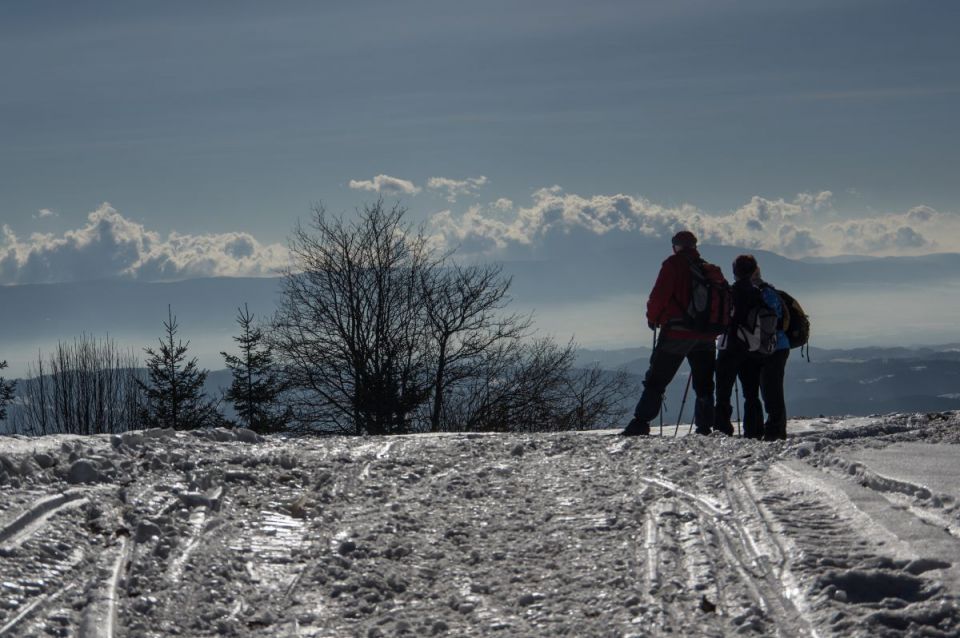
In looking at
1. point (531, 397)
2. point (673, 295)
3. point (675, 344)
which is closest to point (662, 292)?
point (673, 295)

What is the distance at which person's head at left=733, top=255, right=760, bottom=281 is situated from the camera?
1002 centimetres

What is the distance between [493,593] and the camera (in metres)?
4.42

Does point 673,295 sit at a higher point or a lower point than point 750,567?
higher

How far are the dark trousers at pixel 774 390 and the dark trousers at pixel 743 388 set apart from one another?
0.26 feet

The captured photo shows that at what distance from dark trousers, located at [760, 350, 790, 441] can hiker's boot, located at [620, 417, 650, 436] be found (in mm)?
1194

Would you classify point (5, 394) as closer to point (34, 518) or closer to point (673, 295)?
point (673, 295)

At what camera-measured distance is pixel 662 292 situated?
32.0 feet

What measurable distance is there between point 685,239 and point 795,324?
5.38ft

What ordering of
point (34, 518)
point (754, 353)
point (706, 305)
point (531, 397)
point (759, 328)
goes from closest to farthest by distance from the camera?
point (34, 518) → point (706, 305) → point (759, 328) → point (754, 353) → point (531, 397)

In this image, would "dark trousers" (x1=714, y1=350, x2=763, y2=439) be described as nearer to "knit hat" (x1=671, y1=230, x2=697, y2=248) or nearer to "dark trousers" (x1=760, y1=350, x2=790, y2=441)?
"dark trousers" (x1=760, y1=350, x2=790, y2=441)

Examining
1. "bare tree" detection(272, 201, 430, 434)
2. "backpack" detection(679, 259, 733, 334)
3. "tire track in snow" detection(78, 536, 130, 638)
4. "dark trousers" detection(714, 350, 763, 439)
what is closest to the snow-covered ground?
"tire track in snow" detection(78, 536, 130, 638)

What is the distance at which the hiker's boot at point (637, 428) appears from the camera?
33.1 feet

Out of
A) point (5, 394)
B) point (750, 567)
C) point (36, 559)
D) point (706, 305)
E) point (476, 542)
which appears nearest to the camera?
point (750, 567)

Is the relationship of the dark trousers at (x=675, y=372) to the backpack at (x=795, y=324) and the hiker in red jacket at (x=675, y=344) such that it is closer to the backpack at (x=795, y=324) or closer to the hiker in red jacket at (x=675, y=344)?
the hiker in red jacket at (x=675, y=344)
